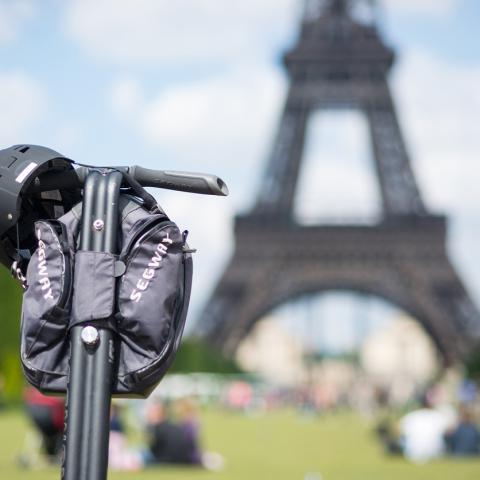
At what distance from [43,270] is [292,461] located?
12068 mm

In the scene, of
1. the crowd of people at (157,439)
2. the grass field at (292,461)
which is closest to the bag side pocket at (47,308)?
the grass field at (292,461)

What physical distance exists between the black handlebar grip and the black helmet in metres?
0.22

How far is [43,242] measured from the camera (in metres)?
3.20

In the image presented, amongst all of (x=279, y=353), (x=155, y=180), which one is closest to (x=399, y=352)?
(x=279, y=353)

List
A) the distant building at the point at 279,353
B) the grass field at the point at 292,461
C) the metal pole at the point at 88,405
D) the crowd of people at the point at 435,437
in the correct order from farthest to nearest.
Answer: the distant building at the point at 279,353, the crowd of people at the point at 435,437, the grass field at the point at 292,461, the metal pole at the point at 88,405

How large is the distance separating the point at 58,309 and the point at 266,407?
53329mm

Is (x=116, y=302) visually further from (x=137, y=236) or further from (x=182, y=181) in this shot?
(x=182, y=181)

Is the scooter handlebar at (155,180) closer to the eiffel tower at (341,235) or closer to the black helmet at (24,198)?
the black helmet at (24,198)

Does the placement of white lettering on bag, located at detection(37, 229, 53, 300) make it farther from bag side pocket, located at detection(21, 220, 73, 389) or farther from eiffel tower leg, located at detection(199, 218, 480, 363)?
eiffel tower leg, located at detection(199, 218, 480, 363)

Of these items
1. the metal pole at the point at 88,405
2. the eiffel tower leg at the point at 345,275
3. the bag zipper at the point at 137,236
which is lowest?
the metal pole at the point at 88,405

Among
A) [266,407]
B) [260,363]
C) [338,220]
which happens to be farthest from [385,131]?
[260,363]

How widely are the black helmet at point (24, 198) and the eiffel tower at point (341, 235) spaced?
50.6m

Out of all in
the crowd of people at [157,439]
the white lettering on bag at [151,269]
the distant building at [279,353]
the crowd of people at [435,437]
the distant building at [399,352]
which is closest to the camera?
the white lettering on bag at [151,269]

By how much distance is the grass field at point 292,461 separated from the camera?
1070cm
